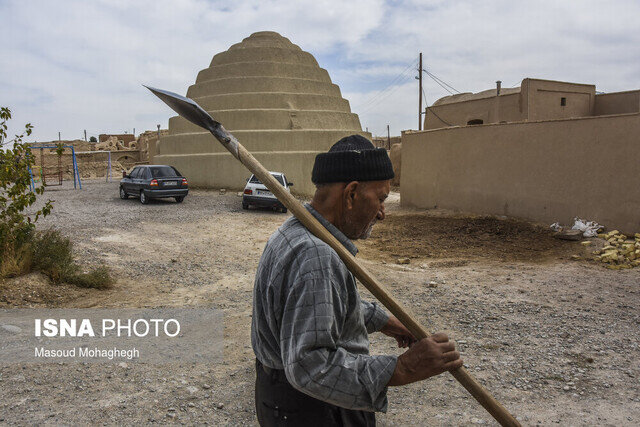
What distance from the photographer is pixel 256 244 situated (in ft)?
35.7

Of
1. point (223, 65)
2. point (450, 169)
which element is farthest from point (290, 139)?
point (450, 169)

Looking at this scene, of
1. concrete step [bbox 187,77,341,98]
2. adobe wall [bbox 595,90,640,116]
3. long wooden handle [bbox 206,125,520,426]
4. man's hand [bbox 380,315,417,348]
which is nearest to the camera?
long wooden handle [bbox 206,125,520,426]

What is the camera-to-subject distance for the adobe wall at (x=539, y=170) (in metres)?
10.6

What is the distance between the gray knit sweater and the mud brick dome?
1988 cm

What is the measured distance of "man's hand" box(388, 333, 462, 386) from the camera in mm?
1362

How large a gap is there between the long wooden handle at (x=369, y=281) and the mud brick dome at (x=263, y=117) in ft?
64.6

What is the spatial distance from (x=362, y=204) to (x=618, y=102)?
23.9 meters

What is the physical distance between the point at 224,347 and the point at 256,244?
612 centimetres

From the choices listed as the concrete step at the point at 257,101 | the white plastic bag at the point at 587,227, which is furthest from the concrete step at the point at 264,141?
the white plastic bag at the point at 587,227

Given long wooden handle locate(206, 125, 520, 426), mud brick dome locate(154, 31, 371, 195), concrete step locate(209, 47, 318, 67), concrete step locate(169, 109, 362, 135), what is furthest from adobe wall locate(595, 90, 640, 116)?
long wooden handle locate(206, 125, 520, 426)

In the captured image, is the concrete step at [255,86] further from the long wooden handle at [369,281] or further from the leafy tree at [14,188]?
the long wooden handle at [369,281]

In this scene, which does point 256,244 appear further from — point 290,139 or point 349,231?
point 290,139

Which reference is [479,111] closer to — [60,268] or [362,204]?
[60,268]

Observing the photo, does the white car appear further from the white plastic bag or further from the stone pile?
the stone pile
